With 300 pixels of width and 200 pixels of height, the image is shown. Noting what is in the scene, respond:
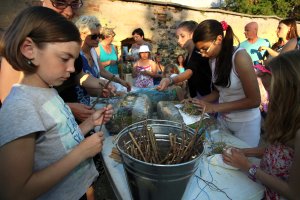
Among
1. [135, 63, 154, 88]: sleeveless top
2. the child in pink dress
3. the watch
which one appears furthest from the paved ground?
[135, 63, 154, 88]: sleeveless top

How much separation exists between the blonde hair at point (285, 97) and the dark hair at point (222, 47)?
83 centimetres

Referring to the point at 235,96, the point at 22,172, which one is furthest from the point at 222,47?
the point at 22,172

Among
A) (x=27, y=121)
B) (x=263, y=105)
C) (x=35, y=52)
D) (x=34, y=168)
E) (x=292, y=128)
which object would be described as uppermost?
(x=35, y=52)

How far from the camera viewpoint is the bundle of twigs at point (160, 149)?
50.1 inches

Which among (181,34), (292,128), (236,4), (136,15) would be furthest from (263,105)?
(236,4)

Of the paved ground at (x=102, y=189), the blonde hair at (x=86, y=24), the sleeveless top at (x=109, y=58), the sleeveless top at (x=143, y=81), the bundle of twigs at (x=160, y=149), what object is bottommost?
the paved ground at (x=102, y=189)

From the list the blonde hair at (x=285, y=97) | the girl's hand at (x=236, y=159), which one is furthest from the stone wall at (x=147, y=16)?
the blonde hair at (x=285, y=97)

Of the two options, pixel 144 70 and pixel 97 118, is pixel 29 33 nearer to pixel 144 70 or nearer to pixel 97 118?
pixel 97 118

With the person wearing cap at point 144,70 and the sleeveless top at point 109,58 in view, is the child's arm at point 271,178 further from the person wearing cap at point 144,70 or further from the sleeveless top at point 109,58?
the sleeveless top at point 109,58

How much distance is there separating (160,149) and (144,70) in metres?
4.12

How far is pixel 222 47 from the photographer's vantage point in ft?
7.55

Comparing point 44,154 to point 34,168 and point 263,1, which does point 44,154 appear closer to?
point 34,168

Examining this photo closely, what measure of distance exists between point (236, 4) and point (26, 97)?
13.1 m

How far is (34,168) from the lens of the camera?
1.19m
